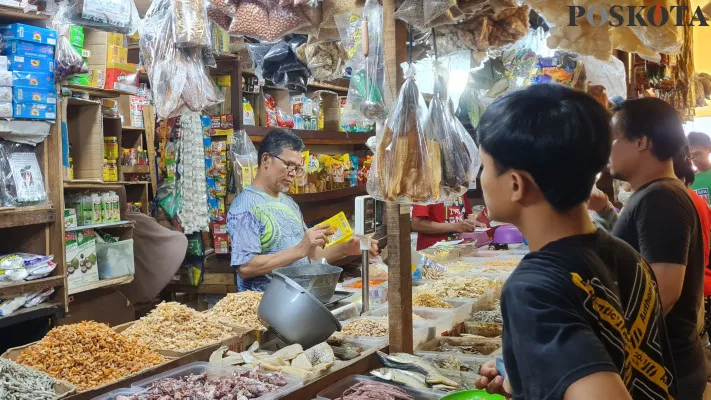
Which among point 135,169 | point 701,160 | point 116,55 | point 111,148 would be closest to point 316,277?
point 116,55

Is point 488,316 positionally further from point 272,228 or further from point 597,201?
point 272,228

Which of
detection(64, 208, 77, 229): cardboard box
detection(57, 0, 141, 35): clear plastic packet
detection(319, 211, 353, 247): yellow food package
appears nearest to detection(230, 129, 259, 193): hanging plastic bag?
detection(64, 208, 77, 229): cardboard box

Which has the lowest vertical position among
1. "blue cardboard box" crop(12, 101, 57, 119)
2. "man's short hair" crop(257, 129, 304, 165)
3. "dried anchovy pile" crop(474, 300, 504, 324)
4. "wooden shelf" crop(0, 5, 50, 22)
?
"dried anchovy pile" crop(474, 300, 504, 324)

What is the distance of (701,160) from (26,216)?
5.48 meters

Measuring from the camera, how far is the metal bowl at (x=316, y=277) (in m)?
2.77

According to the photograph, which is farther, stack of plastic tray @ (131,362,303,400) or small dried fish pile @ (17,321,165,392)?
small dried fish pile @ (17,321,165,392)

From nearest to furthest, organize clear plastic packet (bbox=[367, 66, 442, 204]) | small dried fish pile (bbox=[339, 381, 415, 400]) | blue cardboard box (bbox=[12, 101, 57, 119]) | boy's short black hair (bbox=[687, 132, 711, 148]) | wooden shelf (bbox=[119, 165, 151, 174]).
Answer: small dried fish pile (bbox=[339, 381, 415, 400]) < clear plastic packet (bbox=[367, 66, 442, 204]) < blue cardboard box (bbox=[12, 101, 57, 119]) < wooden shelf (bbox=[119, 165, 151, 174]) < boy's short black hair (bbox=[687, 132, 711, 148])

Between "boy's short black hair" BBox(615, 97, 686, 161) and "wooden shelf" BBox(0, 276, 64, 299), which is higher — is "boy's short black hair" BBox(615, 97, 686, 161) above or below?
above

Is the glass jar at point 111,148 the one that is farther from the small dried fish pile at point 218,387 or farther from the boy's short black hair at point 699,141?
the boy's short black hair at point 699,141

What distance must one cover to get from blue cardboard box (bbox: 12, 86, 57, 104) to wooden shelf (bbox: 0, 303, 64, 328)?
4.14 ft

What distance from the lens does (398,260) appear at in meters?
2.18

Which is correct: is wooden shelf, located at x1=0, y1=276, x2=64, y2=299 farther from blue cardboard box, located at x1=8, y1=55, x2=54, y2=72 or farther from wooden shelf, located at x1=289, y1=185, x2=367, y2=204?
wooden shelf, located at x1=289, y1=185, x2=367, y2=204

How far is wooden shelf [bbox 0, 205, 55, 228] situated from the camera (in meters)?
3.71

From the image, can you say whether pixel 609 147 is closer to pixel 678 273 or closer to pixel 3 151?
pixel 678 273
